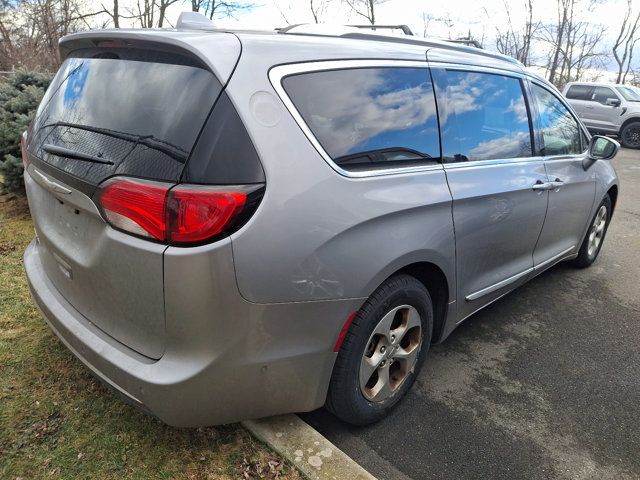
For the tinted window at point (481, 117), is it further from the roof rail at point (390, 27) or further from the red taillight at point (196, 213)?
the red taillight at point (196, 213)

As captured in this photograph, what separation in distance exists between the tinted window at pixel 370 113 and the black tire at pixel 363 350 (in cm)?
56

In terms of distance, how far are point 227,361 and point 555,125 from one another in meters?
3.14

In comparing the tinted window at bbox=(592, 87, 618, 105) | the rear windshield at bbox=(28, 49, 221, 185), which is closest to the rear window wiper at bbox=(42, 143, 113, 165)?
the rear windshield at bbox=(28, 49, 221, 185)

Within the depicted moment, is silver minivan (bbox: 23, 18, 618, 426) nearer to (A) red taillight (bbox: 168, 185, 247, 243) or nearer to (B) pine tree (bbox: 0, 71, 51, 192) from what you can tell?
(A) red taillight (bbox: 168, 185, 247, 243)

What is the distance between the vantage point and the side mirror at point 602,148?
4035 millimetres

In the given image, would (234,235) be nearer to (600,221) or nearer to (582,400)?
(582,400)

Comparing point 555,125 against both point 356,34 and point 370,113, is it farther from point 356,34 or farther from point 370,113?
point 370,113

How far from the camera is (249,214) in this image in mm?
1696

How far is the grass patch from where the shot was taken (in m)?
2.00

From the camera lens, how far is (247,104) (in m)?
1.74

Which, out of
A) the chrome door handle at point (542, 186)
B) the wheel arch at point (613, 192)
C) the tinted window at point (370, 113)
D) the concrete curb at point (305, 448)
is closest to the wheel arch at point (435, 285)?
the tinted window at point (370, 113)

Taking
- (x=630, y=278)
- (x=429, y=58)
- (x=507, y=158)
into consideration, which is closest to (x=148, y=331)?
(x=429, y=58)

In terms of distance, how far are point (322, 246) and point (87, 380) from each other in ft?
4.87

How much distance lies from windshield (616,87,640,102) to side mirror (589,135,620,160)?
569 inches
